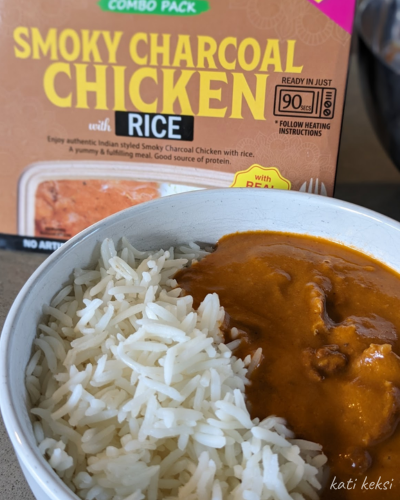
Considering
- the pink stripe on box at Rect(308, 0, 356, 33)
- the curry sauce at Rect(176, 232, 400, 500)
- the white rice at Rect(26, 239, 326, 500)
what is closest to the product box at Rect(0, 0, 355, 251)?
the pink stripe on box at Rect(308, 0, 356, 33)

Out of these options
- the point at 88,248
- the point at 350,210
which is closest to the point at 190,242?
the point at 88,248

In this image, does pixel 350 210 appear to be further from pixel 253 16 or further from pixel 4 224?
pixel 4 224

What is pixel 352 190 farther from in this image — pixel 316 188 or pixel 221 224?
pixel 221 224

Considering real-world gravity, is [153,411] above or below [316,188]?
below

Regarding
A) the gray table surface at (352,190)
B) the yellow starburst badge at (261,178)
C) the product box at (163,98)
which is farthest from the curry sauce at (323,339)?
the gray table surface at (352,190)

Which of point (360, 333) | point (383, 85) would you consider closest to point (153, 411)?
point (360, 333)

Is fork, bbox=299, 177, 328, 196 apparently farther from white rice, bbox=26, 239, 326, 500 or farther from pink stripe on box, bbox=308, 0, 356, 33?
white rice, bbox=26, 239, 326, 500

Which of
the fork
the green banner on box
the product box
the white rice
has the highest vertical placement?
the green banner on box
